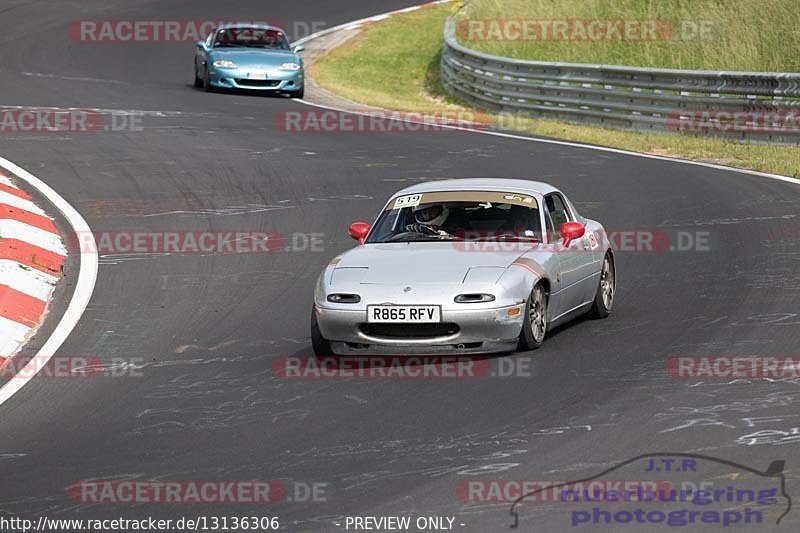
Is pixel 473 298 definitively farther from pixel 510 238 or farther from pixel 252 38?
pixel 252 38

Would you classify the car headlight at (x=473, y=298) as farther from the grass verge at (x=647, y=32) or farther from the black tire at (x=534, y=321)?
the grass verge at (x=647, y=32)

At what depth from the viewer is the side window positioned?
10.8 m

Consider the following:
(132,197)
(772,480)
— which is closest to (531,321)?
(772,480)

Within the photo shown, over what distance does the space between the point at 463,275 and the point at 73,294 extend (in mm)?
3800

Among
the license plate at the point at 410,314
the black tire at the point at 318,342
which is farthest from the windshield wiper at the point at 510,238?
the black tire at the point at 318,342

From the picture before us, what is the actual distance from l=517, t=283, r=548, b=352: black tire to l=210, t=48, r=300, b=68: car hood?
57.6ft

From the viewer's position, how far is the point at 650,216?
15.7 meters

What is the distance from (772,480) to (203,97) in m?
20.8

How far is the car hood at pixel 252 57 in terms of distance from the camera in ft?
88.3

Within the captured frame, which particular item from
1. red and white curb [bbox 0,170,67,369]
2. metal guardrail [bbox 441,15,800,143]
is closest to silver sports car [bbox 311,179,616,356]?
red and white curb [bbox 0,170,67,369]

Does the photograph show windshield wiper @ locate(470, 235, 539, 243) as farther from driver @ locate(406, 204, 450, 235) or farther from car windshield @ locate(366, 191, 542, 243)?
driver @ locate(406, 204, 450, 235)

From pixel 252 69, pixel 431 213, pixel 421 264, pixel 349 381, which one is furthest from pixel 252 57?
pixel 349 381

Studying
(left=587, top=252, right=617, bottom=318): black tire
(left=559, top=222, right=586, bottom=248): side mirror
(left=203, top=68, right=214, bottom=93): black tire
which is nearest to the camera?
(left=559, top=222, right=586, bottom=248): side mirror

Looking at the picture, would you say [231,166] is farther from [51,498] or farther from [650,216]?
[51,498]
